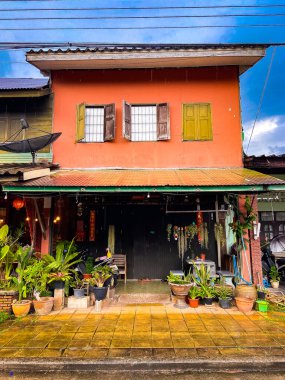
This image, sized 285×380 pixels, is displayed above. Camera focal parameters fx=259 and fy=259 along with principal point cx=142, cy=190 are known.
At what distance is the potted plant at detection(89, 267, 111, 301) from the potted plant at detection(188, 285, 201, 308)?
218 cm

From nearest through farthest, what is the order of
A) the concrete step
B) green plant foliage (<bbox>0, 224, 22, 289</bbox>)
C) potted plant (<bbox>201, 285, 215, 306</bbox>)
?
1. green plant foliage (<bbox>0, 224, 22, 289</bbox>)
2. potted plant (<bbox>201, 285, 215, 306</bbox>)
3. the concrete step

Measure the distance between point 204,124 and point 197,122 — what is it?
0.81ft

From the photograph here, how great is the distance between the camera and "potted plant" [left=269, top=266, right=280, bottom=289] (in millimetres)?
8320

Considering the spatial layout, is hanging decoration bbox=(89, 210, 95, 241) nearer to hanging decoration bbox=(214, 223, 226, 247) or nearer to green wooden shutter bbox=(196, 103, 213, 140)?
hanging decoration bbox=(214, 223, 226, 247)

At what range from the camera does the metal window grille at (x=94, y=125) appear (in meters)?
8.96

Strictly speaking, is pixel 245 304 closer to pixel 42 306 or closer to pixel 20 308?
pixel 42 306

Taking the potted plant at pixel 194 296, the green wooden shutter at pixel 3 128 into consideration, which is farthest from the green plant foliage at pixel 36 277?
the green wooden shutter at pixel 3 128

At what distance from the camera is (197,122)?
881 cm

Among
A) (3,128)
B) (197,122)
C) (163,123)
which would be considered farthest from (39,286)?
(197,122)

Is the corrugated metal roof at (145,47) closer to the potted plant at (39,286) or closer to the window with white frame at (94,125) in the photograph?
the window with white frame at (94,125)

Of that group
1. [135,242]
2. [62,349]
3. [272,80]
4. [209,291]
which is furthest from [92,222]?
[272,80]

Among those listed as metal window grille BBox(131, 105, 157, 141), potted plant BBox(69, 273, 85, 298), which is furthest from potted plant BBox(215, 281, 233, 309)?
metal window grille BBox(131, 105, 157, 141)

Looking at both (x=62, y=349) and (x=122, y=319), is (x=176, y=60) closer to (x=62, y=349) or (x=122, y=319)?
(x=122, y=319)

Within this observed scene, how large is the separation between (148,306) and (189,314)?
115 centimetres
